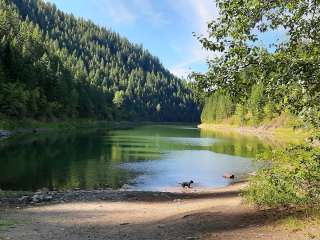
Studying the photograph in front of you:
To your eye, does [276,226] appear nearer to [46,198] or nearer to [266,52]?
[266,52]

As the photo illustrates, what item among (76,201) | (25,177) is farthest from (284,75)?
(25,177)

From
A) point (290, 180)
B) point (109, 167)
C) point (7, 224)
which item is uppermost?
point (290, 180)

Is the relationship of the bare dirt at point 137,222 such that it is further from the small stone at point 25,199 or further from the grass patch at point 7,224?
the small stone at point 25,199

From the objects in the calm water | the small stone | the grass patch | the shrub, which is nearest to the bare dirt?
the grass patch

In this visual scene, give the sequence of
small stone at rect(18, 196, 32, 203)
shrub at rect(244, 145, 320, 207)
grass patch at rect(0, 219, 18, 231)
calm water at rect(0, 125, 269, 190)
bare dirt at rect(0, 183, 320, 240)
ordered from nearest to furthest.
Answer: shrub at rect(244, 145, 320, 207), bare dirt at rect(0, 183, 320, 240), grass patch at rect(0, 219, 18, 231), small stone at rect(18, 196, 32, 203), calm water at rect(0, 125, 269, 190)

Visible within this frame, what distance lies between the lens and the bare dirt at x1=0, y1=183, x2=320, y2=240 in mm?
16781

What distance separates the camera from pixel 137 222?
70.9 ft

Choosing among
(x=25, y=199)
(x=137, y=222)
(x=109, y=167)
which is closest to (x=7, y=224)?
(x=137, y=222)

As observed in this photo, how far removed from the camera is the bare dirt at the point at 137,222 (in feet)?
55.1

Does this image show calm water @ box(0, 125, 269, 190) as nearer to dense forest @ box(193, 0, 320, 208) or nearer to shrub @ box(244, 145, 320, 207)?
shrub @ box(244, 145, 320, 207)

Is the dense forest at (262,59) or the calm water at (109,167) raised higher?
the dense forest at (262,59)

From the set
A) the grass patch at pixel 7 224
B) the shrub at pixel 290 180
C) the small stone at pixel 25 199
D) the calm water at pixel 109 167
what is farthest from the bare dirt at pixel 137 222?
the calm water at pixel 109 167

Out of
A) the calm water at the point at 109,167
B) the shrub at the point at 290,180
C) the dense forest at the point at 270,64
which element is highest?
the dense forest at the point at 270,64

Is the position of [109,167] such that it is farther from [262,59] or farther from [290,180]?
[262,59]
